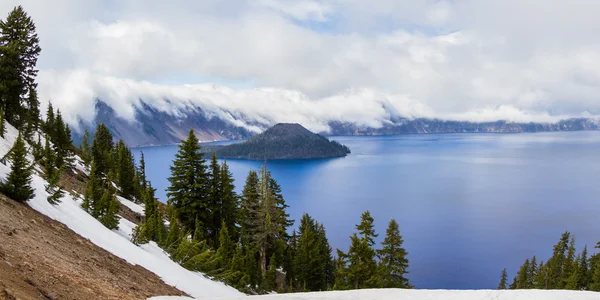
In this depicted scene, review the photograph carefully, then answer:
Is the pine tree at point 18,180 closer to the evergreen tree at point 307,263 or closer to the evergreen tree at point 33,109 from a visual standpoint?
the evergreen tree at point 33,109

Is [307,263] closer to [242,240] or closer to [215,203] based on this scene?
[242,240]

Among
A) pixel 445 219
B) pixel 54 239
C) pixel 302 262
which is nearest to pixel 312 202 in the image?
pixel 445 219

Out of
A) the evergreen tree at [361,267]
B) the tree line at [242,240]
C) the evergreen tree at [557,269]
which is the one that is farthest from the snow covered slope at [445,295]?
the evergreen tree at [557,269]

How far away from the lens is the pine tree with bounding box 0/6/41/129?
90.8 ft

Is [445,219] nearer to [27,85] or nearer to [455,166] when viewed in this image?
[27,85]

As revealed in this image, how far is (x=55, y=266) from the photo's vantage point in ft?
23.6

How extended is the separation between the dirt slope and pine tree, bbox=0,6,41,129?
22787mm

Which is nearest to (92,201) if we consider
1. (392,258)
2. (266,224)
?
(266,224)

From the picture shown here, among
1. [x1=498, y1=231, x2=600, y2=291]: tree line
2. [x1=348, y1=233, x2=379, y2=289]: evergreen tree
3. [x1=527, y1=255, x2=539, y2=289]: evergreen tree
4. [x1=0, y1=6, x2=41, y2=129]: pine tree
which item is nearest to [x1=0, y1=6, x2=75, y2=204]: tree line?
[x1=0, y1=6, x2=41, y2=129]: pine tree

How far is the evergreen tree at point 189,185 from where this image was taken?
27.8 m

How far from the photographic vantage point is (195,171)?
28.1 metres

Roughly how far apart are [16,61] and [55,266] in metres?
29.3

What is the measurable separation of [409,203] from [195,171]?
9724 cm

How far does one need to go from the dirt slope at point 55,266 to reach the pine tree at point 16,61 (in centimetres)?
2279
